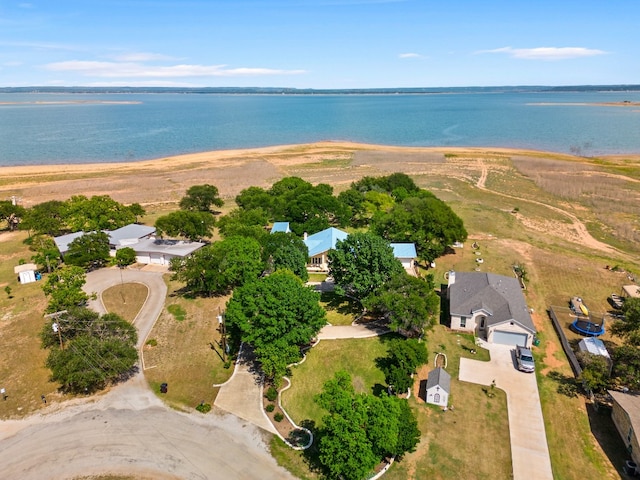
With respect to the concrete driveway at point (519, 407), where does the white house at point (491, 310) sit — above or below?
above

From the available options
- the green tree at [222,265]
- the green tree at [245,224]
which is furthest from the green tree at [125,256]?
the green tree at [245,224]

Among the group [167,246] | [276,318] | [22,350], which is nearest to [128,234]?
[167,246]

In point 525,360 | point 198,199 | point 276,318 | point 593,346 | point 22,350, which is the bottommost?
point 22,350

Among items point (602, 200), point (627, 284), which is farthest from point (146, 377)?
point (602, 200)

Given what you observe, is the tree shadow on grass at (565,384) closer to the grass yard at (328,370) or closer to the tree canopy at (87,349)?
the grass yard at (328,370)

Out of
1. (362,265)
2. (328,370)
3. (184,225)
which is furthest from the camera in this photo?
(184,225)

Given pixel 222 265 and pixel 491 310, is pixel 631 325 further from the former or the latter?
pixel 222 265

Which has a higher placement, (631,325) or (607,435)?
(631,325)

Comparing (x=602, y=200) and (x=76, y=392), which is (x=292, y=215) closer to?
(x=76, y=392)
